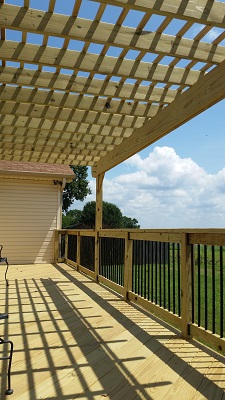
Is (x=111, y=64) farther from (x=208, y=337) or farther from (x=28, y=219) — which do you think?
(x=28, y=219)

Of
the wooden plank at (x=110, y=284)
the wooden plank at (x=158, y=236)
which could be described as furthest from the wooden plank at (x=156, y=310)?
the wooden plank at (x=158, y=236)

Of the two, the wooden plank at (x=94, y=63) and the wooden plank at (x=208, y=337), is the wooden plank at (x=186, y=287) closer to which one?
the wooden plank at (x=208, y=337)

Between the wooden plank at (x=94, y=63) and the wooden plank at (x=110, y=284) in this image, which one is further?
the wooden plank at (x=110, y=284)

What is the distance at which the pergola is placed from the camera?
2.88 m

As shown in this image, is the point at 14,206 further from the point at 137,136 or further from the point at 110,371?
the point at 110,371

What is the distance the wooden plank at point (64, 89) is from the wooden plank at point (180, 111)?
0.30 metres

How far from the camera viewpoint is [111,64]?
367 cm

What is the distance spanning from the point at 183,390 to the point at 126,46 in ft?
9.02

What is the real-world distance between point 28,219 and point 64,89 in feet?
22.4

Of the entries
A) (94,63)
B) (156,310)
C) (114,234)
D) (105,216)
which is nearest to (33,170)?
(114,234)

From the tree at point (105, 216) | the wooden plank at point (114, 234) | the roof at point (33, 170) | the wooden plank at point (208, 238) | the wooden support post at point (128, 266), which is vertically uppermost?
the roof at point (33, 170)

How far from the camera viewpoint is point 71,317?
400cm

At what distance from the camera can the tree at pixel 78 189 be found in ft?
88.2

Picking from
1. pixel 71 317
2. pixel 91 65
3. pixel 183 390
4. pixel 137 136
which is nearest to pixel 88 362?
pixel 183 390
